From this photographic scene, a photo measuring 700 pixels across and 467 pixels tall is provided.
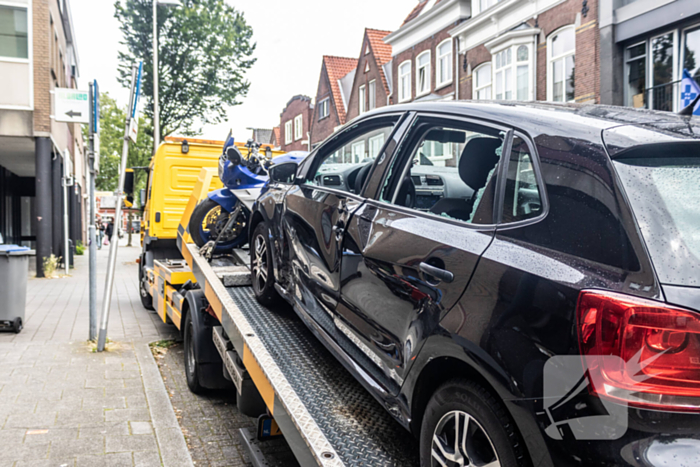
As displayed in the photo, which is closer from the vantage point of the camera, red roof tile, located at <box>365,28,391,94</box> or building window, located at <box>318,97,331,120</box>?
red roof tile, located at <box>365,28,391,94</box>

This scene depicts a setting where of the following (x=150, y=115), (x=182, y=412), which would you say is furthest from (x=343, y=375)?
(x=150, y=115)

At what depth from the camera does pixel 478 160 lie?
2621 mm

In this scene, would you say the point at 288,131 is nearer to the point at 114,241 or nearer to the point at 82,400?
the point at 114,241

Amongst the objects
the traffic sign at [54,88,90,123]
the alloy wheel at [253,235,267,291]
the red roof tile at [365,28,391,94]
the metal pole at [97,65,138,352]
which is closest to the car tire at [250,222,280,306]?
the alloy wheel at [253,235,267,291]

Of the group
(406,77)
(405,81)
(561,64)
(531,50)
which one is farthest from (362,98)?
(561,64)

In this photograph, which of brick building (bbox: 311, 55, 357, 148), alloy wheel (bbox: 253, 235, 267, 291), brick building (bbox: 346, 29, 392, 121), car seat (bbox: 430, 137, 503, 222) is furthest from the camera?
brick building (bbox: 311, 55, 357, 148)

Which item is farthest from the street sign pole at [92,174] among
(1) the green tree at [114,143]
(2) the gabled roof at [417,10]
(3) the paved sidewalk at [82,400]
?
(1) the green tree at [114,143]

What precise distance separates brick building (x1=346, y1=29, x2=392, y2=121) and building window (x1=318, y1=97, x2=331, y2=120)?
173 inches

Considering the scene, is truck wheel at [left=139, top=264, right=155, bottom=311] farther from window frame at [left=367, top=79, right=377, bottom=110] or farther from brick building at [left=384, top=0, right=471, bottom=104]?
window frame at [left=367, top=79, right=377, bottom=110]

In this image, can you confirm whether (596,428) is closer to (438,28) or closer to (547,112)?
(547,112)

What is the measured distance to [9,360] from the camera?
6367 mm

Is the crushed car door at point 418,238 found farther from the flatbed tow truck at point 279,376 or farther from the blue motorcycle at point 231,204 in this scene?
the blue motorcycle at point 231,204

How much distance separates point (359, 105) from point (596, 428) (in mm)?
31837

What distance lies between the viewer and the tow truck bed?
2.60 m
